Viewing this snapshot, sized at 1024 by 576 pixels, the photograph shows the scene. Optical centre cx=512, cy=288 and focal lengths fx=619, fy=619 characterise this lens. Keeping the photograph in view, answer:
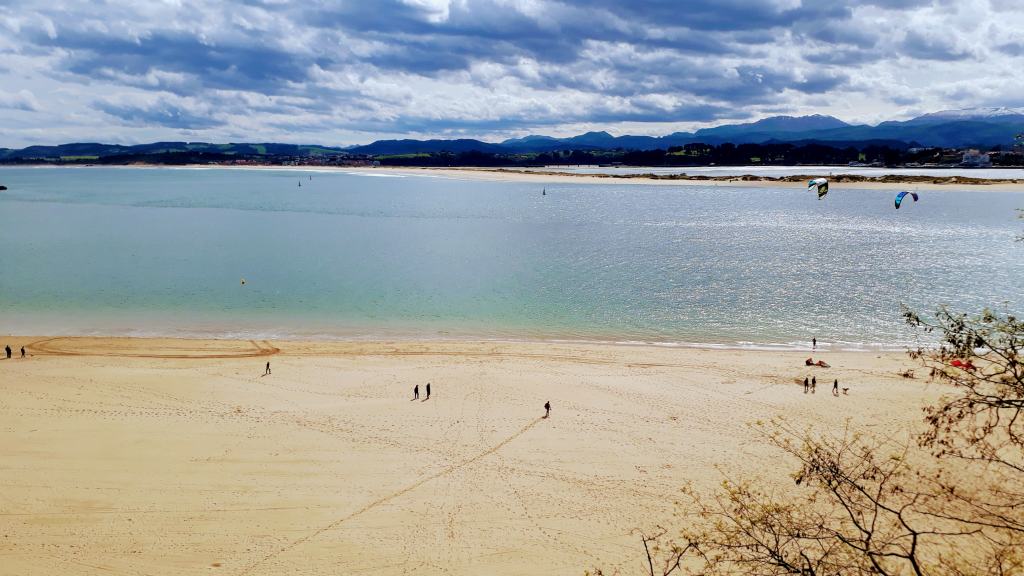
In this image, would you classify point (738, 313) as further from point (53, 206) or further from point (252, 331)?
point (53, 206)

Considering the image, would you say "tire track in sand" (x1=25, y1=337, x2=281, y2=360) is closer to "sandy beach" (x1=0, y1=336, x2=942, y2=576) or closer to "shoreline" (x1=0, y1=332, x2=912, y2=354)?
"sandy beach" (x1=0, y1=336, x2=942, y2=576)

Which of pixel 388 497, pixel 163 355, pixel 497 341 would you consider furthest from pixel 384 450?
pixel 163 355

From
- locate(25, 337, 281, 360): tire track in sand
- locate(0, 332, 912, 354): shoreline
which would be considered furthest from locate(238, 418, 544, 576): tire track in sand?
locate(25, 337, 281, 360): tire track in sand

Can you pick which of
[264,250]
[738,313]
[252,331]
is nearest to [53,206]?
[264,250]

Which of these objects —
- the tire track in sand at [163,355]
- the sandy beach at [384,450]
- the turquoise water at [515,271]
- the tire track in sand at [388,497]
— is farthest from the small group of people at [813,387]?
the tire track in sand at [163,355]

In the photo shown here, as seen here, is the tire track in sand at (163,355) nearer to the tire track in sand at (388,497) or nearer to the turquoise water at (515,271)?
the turquoise water at (515,271)
